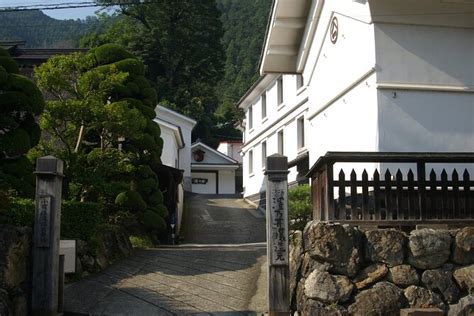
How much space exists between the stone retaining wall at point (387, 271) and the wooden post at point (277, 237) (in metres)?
0.67

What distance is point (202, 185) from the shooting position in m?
50.0

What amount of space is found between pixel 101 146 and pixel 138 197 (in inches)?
79.7

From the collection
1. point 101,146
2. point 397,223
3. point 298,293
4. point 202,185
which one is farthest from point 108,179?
point 202,185

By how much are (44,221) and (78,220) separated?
11.2 ft

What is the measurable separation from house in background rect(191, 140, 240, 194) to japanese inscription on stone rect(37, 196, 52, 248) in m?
A: 37.8

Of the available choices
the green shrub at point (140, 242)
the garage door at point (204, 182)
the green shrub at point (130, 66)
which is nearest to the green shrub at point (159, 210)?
the green shrub at point (140, 242)

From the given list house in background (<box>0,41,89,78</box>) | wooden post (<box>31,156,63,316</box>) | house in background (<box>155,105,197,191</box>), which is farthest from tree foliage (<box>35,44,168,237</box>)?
house in background (<box>155,105,197,191</box>)

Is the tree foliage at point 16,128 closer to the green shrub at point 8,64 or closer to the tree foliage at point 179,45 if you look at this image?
the green shrub at point 8,64

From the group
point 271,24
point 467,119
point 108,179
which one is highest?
point 271,24

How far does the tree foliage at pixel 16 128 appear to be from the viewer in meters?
13.2

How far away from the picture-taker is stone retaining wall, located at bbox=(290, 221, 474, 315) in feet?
30.4

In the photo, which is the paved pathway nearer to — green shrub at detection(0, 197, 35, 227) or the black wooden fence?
green shrub at detection(0, 197, 35, 227)

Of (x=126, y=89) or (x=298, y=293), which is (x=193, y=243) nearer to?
(x=126, y=89)

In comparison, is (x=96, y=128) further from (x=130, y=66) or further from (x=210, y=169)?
(x=210, y=169)
